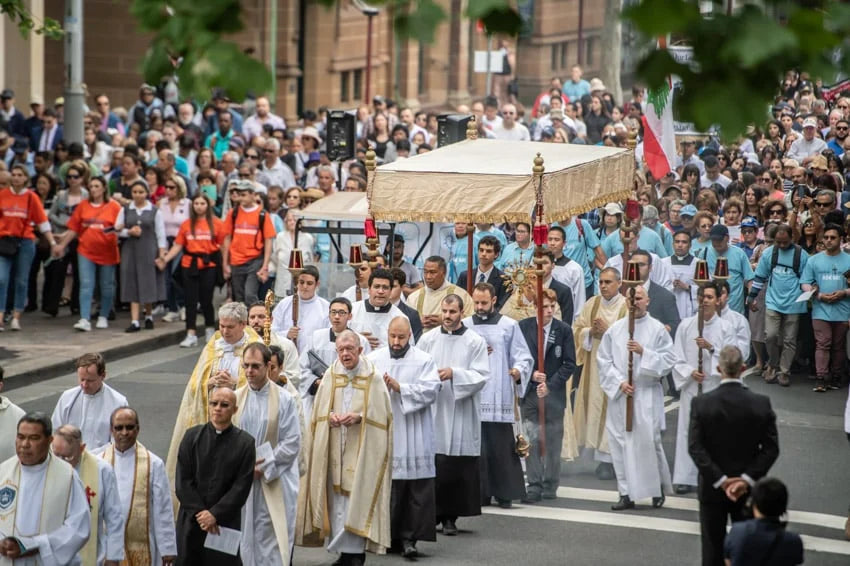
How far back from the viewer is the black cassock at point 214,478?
371 inches

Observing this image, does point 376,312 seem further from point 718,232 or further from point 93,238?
point 93,238

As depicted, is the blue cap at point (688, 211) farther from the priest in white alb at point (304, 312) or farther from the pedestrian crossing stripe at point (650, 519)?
the pedestrian crossing stripe at point (650, 519)

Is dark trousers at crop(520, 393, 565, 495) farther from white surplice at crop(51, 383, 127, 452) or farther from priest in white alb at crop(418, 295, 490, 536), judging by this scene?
white surplice at crop(51, 383, 127, 452)

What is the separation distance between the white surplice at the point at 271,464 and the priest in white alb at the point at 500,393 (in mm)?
2393

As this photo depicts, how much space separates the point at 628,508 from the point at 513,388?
50.8 inches

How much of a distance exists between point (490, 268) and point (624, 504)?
10.5 feet

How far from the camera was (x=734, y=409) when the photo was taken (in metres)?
9.48

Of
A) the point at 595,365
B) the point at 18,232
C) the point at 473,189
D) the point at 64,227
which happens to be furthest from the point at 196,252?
the point at 595,365

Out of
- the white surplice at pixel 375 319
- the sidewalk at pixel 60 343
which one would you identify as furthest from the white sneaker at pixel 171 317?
the white surplice at pixel 375 319

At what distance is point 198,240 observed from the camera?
18.6m

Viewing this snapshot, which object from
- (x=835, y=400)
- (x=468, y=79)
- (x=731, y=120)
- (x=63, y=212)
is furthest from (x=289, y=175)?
(x=468, y=79)

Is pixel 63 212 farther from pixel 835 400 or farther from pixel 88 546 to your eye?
pixel 88 546

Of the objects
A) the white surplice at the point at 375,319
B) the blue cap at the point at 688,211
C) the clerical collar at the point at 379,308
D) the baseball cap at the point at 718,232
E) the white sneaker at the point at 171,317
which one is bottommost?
the white sneaker at the point at 171,317

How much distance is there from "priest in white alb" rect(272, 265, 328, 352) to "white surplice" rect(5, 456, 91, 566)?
204 inches
